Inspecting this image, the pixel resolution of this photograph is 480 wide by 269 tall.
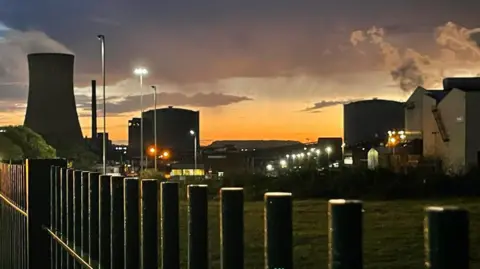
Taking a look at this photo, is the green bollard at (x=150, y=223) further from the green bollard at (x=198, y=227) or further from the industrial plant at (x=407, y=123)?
the industrial plant at (x=407, y=123)

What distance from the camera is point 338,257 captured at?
1.45 m

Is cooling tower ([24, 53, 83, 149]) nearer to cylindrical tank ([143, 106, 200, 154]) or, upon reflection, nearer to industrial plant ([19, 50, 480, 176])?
industrial plant ([19, 50, 480, 176])

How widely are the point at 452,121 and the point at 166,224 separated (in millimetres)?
58452

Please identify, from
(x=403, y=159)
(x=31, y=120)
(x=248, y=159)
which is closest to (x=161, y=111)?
(x=248, y=159)

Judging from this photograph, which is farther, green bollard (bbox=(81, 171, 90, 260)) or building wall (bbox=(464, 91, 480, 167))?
building wall (bbox=(464, 91, 480, 167))

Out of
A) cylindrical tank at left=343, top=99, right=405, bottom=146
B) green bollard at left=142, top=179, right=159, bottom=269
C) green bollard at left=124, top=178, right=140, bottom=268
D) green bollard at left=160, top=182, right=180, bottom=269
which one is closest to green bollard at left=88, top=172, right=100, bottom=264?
green bollard at left=124, top=178, right=140, bottom=268

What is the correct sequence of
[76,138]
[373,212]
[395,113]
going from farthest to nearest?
1. [395,113]
2. [76,138]
3. [373,212]

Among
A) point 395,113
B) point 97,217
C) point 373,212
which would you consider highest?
point 395,113

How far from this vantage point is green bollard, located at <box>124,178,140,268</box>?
2947 mm

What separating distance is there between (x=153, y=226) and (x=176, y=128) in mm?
97262

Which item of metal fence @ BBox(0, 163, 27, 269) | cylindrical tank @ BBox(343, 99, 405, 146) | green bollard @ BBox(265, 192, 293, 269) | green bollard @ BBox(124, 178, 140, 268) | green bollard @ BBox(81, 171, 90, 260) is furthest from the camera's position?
cylindrical tank @ BBox(343, 99, 405, 146)

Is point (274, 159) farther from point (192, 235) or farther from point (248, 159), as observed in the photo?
point (192, 235)

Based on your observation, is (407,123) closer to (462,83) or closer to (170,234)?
(462,83)

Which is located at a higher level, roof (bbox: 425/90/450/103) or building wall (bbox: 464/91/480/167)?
roof (bbox: 425/90/450/103)
